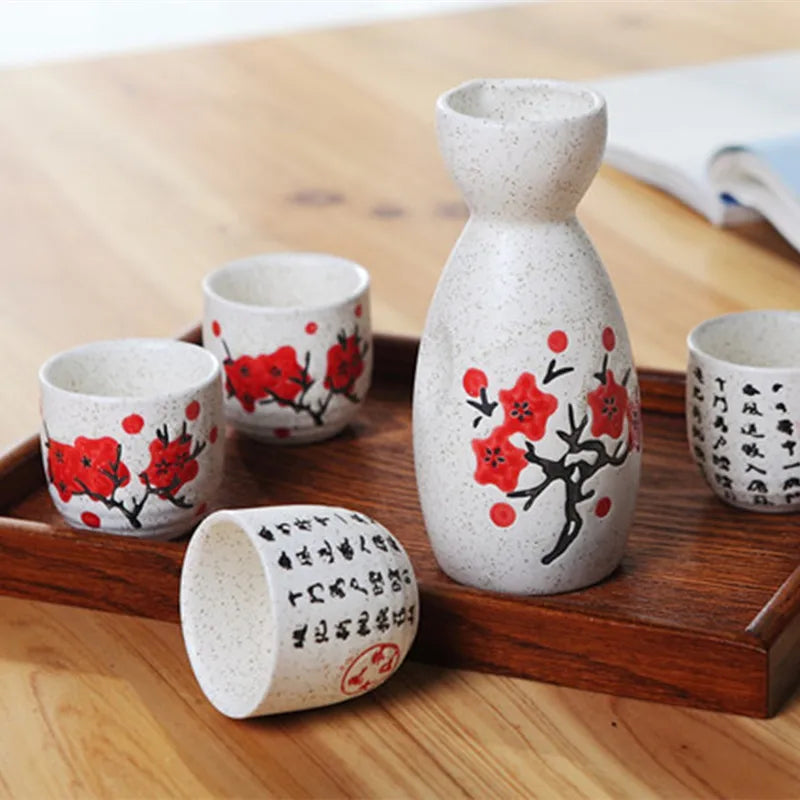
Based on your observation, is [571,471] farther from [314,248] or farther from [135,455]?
[314,248]

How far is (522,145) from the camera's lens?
72 centimetres

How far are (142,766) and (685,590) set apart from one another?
0.27 meters

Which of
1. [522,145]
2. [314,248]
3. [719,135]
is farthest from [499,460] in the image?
[719,135]

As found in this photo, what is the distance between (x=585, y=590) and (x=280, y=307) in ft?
0.98

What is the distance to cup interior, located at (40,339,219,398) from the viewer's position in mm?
896

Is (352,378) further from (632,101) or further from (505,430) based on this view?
(632,101)

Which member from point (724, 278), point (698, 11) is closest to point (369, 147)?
point (724, 278)

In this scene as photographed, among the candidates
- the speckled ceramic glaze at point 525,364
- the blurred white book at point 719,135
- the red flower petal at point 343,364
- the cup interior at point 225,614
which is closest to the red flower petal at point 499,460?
the speckled ceramic glaze at point 525,364

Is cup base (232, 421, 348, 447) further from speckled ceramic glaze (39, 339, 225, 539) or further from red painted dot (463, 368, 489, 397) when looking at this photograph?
red painted dot (463, 368, 489, 397)

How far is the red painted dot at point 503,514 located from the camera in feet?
2.51

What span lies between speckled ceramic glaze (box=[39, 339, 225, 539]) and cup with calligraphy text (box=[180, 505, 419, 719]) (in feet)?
0.26

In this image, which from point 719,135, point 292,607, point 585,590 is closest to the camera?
point 292,607

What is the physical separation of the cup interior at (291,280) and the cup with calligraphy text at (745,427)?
0.24m

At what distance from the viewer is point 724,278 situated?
4.06 feet
